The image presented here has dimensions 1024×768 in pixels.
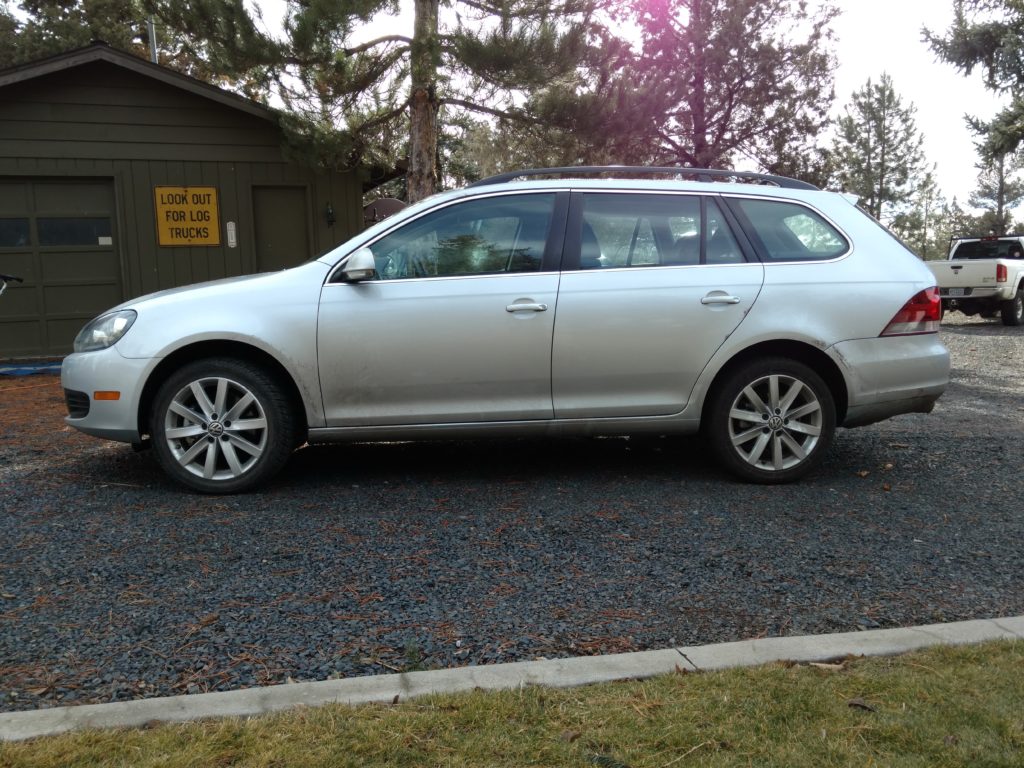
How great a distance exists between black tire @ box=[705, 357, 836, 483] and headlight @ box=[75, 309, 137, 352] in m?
3.35

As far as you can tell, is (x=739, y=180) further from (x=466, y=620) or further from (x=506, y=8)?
→ (x=506, y=8)

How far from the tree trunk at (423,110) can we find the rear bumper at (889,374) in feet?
25.0

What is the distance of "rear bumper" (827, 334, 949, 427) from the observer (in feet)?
16.1

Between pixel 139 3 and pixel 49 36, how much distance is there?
25.4m

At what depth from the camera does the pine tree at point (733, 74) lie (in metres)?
21.8

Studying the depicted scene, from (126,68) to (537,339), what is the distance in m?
9.09

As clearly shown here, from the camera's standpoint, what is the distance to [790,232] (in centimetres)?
510

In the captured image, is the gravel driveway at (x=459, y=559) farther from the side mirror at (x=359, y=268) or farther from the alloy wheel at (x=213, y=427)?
the side mirror at (x=359, y=268)

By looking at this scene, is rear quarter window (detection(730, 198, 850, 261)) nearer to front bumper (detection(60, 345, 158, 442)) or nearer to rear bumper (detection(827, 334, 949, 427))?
rear bumper (detection(827, 334, 949, 427))

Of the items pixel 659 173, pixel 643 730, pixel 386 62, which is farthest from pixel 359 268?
pixel 386 62

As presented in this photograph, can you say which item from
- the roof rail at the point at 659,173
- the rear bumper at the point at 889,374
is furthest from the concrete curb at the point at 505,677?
the roof rail at the point at 659,173

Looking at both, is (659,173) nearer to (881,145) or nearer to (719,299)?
(719,299)

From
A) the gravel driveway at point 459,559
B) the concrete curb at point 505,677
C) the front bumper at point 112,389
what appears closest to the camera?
the concrete curb at point 505,677

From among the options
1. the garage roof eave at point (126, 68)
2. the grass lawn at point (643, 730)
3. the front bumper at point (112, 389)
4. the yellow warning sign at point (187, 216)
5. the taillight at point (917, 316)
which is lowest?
the grass lawn at point (643, 730)
